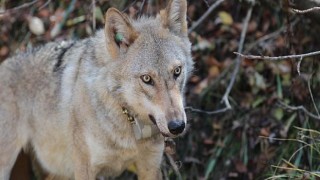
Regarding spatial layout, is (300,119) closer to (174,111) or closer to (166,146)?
(166,146)

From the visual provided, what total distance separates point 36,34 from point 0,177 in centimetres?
251

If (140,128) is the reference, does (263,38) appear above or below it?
below

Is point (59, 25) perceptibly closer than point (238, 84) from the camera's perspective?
No

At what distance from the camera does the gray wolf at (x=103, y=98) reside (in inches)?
173

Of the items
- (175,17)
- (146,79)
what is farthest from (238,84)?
(146,79)

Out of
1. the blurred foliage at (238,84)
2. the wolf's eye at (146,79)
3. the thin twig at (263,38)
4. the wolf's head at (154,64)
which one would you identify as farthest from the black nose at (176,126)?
the thin twig at (263,38)

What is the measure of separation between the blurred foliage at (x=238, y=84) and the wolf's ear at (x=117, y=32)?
50.4 inches

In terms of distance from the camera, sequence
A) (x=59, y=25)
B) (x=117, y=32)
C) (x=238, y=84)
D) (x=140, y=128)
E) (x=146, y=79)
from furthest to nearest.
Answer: (x=59, y=25)
(x=238, y=84)
(x=140, y=128)
(x=117, y=32)
(x=146, y=79)

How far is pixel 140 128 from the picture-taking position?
15.4 feet

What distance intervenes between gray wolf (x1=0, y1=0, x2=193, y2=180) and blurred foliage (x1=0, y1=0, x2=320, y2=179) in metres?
1.03

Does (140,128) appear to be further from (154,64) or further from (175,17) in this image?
(175,17)

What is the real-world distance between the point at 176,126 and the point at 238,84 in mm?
3138

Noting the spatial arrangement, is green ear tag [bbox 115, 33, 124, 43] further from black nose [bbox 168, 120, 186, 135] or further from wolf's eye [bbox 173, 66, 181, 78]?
black nose [bbox 168, 120, 186, 135]

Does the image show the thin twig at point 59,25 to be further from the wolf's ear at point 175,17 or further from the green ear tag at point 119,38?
the green ear tag at point 119,38
